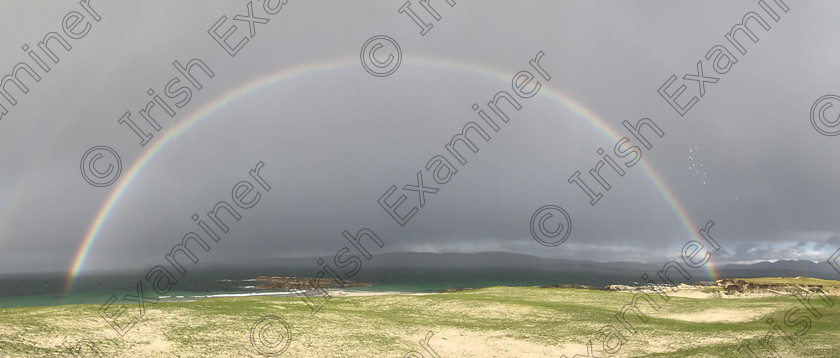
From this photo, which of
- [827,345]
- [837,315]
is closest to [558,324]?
[827,345]

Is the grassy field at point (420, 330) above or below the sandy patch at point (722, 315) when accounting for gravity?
above

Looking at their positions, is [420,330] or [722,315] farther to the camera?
[722,315]

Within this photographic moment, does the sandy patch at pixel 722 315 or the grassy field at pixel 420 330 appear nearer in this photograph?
the grassy field at pixel 420 330

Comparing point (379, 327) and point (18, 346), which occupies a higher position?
point (18, 346)

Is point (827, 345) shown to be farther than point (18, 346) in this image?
Yes

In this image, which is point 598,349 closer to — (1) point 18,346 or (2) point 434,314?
(2) point 434,314

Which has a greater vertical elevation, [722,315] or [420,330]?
[420,330]

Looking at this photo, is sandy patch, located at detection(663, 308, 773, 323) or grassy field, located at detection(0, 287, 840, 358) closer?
grassy field, located at detection(0, 287, 840, 358)

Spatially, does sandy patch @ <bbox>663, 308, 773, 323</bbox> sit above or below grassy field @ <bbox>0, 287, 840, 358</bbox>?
below
